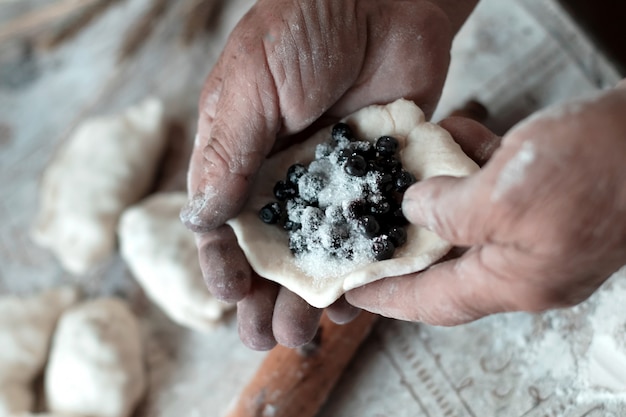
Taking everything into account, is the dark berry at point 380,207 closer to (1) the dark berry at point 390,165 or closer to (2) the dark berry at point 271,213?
(1) the dark berry at point 390,165

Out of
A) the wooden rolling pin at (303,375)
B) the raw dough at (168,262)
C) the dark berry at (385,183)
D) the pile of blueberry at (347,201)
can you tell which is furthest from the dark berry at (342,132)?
the raw dough at (168,262)

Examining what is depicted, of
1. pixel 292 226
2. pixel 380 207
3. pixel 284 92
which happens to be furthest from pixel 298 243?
pixel 284 92

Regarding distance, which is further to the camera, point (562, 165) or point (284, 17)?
point (284, 17)

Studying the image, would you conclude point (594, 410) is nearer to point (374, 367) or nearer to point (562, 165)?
point (374, 367)

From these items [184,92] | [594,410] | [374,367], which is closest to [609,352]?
[594,410]

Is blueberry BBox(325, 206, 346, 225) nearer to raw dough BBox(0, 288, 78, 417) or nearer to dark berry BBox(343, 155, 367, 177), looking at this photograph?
dark berry BBox(343, 155, 367, 177)

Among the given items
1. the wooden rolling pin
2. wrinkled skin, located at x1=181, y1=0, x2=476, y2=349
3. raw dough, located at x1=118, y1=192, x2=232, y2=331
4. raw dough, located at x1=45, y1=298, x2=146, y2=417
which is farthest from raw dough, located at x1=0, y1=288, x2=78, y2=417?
wrinkled skin, located at x1=181, y1=0, x2=476, y2=349
